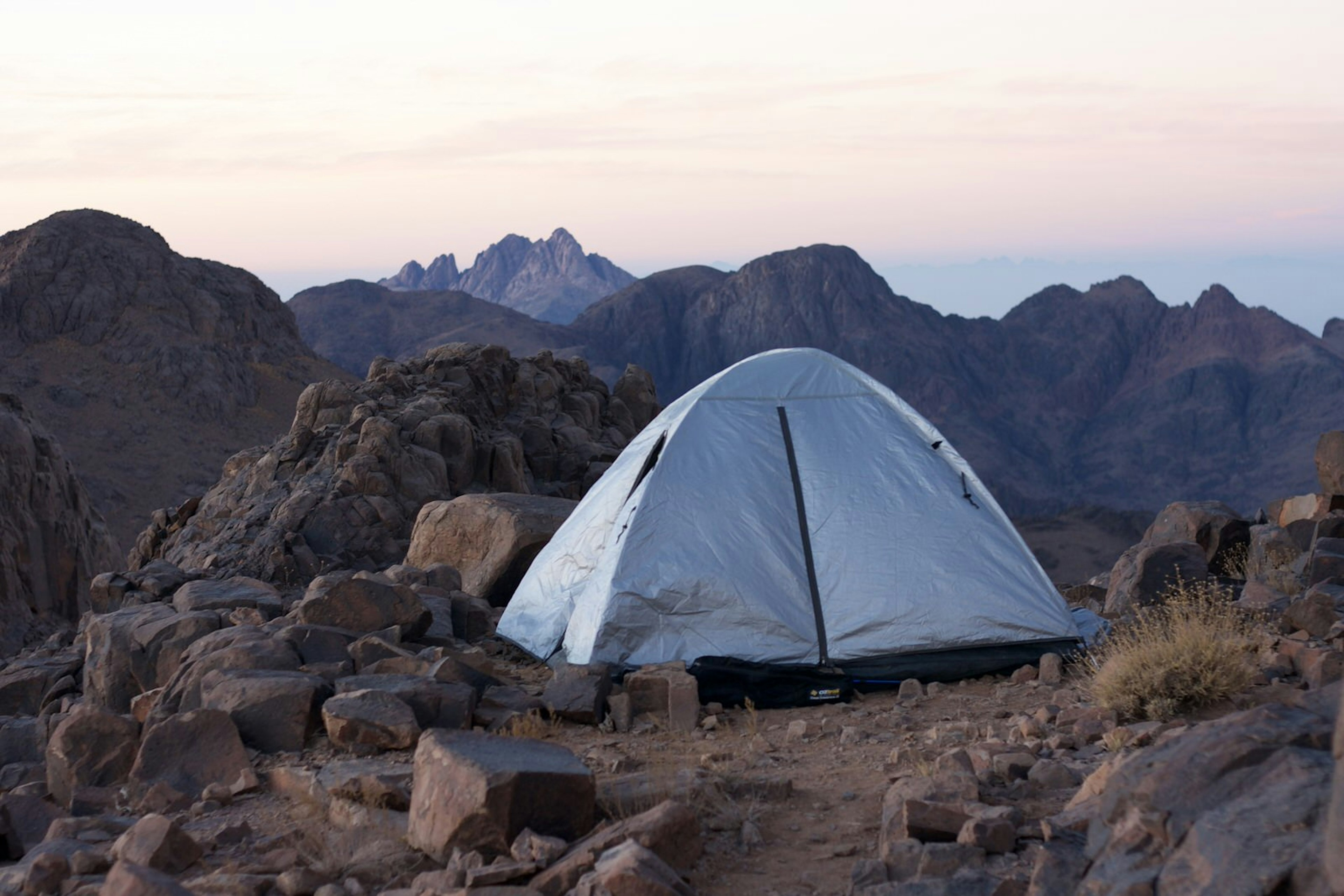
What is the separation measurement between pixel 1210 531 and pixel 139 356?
162 feet

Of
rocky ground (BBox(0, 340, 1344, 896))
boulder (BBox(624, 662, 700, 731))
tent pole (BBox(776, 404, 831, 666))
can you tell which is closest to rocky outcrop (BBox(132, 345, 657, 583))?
rocky ground (BBox(0, 340, 1344, 896))

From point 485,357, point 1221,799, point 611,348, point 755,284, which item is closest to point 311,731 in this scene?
point 1221,799

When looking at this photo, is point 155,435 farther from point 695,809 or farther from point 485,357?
point 695,809

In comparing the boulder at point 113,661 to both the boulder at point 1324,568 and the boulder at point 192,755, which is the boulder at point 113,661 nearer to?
the boulder at point 192,755

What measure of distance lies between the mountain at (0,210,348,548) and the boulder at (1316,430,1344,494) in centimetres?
3917

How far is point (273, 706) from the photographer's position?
7.32m

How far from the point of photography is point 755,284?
136 metres

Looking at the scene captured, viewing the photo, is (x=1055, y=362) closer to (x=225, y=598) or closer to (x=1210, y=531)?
(x=1210, y=531)

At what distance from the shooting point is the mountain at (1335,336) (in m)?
130

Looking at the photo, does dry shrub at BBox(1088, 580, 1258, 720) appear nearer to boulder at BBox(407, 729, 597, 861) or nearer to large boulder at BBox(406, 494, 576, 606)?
boulder at BBox(407, 729, 597, 861)

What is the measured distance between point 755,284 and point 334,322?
49.5m

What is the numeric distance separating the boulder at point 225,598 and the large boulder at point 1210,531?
9488 mm

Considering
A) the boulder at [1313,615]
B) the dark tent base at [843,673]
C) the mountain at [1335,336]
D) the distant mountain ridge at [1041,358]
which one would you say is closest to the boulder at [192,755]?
the dark tent base at [843,673]

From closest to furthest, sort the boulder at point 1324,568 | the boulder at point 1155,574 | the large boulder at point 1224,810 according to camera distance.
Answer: the large boulder at point 1224,810 < the boulder at point 1324,568 < the boulder at point 1155,574
